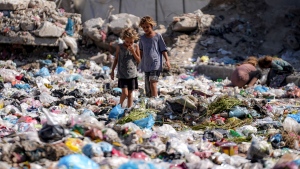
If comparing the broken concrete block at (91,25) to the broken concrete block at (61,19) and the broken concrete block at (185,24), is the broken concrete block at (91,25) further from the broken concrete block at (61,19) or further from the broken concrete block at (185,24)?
the broken concrete block at (185,24)

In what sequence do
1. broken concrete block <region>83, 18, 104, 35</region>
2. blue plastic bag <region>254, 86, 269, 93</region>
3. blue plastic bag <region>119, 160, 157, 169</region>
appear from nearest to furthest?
blue plastic bag <region>119, 160, 157, 169</region> → blue plastic bag <region>254, 86, 269, 93</region> → broken concrete block <region>83, 18, 104, 35</region>

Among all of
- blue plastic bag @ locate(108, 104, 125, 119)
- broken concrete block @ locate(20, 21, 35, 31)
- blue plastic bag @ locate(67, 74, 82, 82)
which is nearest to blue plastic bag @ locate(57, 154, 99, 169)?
blue plastic bag @ locate(108, 104, 125, 119)

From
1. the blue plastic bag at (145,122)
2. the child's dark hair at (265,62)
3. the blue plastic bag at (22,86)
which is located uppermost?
the blue plastic bag at (145,122)

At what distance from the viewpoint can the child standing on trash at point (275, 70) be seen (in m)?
9.01

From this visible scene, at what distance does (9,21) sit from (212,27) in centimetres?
507

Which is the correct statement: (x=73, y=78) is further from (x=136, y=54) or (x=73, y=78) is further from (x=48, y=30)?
(x=136, y=54)

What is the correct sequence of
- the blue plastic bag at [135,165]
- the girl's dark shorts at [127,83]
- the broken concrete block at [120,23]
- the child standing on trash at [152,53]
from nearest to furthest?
the blue plastic bag at [135,165] < the girl's dark shorts at [127,83] < the child standing on trash at [152,53] < the broken concrete block at [120,23]

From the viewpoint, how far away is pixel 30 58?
1298 cm

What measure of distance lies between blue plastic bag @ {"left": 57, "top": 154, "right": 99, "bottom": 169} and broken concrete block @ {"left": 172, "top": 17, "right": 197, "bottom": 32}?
996 cm

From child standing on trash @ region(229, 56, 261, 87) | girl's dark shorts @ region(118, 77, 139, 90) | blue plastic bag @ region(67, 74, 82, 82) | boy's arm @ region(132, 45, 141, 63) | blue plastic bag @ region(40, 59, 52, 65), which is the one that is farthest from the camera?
blue plastic bag @ region(40, 59, 52, 65)

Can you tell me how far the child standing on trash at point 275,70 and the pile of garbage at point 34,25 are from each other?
551 cm

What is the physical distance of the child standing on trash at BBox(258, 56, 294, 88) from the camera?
355 inches

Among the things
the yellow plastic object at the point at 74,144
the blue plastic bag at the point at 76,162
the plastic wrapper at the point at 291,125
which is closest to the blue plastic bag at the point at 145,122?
the yellow plastic object at the point at 74,144

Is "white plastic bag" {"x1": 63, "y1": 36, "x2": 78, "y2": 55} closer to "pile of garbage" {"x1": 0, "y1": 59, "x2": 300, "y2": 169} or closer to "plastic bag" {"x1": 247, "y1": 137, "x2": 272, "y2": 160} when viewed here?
"pile of garbage" {"x1": 0, "y1": 59, "x2": 300, "y2": 169}
